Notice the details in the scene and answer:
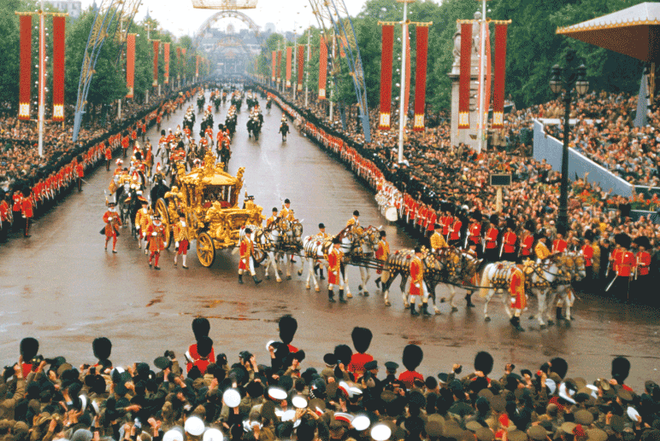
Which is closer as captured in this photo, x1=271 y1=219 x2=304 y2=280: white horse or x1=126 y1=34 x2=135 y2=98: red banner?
x1=271 y1=219 x2=304 y2=280: white horse

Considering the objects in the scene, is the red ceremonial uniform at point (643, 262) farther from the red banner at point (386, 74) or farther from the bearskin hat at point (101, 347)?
the red banner at point (386, 74)

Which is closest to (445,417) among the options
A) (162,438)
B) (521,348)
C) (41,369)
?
(162,438)

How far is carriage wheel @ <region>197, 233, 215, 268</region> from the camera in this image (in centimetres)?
1902

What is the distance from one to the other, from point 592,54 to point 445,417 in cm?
4136

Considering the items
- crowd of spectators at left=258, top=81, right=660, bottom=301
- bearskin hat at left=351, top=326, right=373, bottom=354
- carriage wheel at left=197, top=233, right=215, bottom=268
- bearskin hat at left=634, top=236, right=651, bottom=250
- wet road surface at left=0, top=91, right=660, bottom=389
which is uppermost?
crowd of spectators at left=258, top=81, right=660, bottom=301

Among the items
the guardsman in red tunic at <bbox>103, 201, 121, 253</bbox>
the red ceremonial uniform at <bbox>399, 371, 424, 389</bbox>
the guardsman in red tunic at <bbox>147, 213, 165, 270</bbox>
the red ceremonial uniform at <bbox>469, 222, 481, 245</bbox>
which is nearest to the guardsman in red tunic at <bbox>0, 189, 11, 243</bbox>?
the guardsman in red tunic at <bbox>103, 201, 121, 253</bbox>

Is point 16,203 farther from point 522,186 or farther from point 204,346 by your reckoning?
point 522,186

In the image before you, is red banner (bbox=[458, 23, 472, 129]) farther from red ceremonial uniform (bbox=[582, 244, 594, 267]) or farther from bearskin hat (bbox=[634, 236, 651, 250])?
bearskin hat (bbox=[634, 236, 651, 250])

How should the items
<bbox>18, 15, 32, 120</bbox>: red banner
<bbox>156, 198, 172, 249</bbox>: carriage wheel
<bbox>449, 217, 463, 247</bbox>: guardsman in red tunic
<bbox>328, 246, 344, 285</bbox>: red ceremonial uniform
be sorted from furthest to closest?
1. <bbox>18, 15, 32, 120</bbox>: red banner
2. <bbox>156, 198, 172, 249</bbox>: carriage wheel
3. <bbox>449, 217, 463, 247</bbox>: guardsman in red tunic
4. <bbox>328, 246, 344, 285</bbox>: red ceremonial uniform

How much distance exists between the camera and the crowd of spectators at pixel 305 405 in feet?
22.8

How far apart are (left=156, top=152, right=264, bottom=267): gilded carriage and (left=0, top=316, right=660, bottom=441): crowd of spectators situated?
10.0 meters

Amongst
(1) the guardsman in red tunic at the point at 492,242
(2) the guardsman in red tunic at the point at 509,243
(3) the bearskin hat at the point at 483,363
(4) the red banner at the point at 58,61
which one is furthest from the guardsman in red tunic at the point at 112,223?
(4) the red banner at the point at 58,61

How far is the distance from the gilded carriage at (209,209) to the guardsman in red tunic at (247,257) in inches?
38.5

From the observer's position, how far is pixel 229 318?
14602 mm
